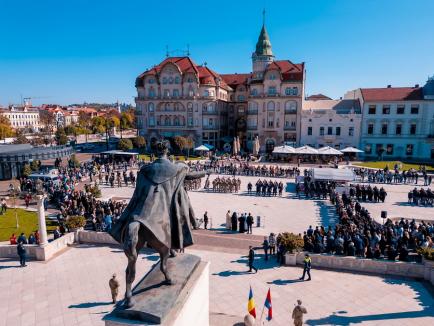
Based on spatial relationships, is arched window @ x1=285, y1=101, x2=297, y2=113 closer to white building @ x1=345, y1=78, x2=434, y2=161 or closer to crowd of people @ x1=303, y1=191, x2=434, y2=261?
white building @ x1=345, y1=78, x2=434, y2=161

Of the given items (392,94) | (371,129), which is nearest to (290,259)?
(371,129)

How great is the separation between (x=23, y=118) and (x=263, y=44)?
11183 cm

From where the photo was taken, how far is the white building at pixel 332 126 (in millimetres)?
52188

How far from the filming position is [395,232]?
15.8m

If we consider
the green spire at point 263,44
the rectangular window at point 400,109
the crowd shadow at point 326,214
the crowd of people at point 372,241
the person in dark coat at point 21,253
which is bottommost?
the crowd shadow at point 326,214

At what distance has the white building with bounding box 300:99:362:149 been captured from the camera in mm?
52188

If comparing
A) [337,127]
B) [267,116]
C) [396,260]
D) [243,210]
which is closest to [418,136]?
[337,127]

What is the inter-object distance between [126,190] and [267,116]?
108ft

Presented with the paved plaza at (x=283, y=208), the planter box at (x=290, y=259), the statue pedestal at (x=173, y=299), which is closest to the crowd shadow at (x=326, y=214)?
the paved plaza at (x=283, y=208)

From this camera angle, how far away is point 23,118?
422 ft

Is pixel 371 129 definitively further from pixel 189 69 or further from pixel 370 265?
pixel 370 265

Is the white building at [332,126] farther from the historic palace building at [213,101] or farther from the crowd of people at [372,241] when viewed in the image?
the crowd of people at [372,241]

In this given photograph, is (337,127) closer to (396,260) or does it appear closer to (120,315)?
(396,260)

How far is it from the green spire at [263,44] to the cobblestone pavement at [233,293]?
52460mm
